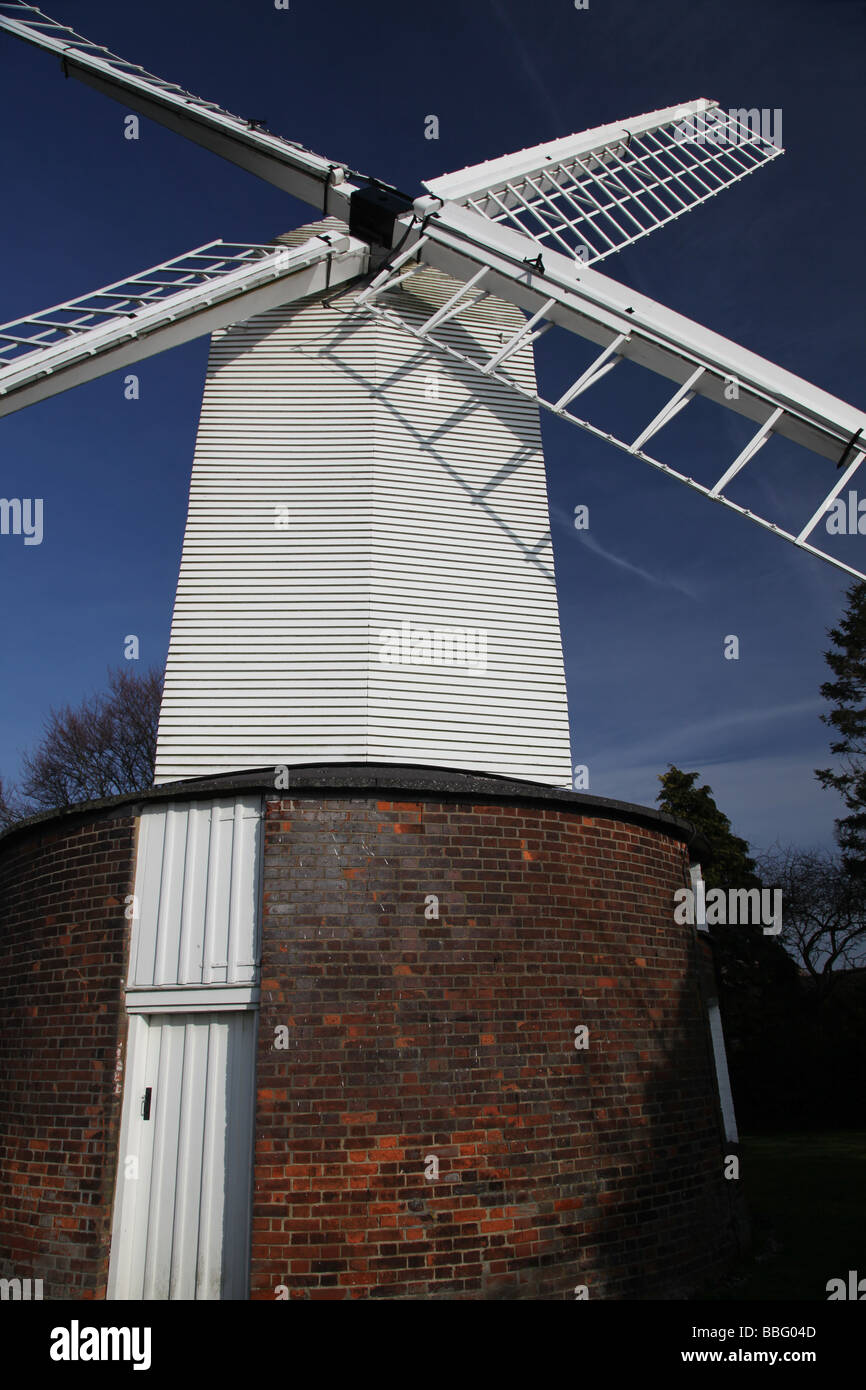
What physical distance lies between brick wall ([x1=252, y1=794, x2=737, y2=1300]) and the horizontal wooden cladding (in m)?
1.38

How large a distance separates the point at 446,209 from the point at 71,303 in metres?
4.04

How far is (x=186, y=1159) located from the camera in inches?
242

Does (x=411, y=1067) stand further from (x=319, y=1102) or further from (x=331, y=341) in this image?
(x=331, y=341)

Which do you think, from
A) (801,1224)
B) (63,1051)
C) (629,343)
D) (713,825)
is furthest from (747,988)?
(63,1051)

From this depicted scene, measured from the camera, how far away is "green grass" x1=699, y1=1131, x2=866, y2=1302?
6.82 metres

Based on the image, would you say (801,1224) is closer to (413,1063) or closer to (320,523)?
(413,1063)

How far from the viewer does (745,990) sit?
891 inches

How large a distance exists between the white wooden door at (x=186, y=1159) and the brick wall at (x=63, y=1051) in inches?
6.8

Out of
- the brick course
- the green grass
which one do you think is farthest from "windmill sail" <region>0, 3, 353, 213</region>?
the green grass

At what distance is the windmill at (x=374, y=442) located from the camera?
Result: 805cm

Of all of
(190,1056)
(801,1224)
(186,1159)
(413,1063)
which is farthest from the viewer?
(801,1224)

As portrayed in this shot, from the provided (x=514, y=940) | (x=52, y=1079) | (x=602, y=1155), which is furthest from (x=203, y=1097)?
(x=602, y=1155)

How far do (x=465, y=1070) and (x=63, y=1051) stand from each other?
292cm

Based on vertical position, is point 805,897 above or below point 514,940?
above
